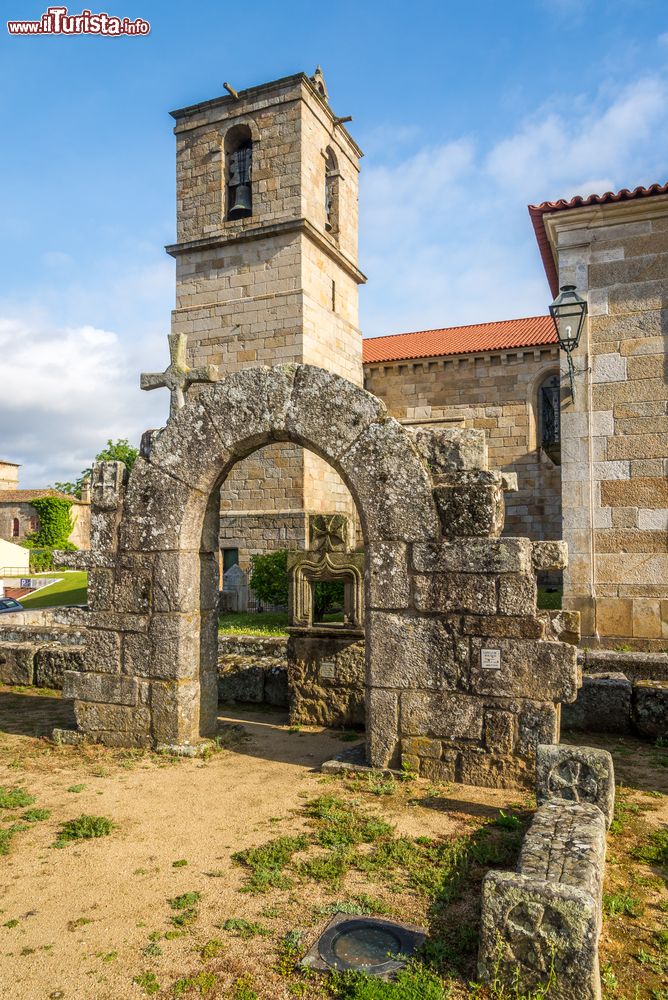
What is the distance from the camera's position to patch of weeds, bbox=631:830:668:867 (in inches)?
142

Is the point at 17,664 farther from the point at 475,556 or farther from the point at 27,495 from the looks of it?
the point at 27,495

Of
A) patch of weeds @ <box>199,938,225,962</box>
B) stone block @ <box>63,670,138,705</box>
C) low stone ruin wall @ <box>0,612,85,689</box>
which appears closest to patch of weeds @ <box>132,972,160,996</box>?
patch of weeds @ <box>199,938,225,962</box>

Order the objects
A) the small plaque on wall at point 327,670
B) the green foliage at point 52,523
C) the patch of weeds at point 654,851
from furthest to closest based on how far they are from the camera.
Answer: the green foliage at point 52,523 < the small plaque on wall at point 327,670 < the patch of weeds at point 654,851

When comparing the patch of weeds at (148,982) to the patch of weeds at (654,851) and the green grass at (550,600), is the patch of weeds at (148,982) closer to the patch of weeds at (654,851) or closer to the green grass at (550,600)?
the patch of weeds at (654,851)

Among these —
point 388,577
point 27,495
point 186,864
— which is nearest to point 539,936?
point 186,864

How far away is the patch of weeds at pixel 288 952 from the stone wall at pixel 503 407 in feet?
54.5

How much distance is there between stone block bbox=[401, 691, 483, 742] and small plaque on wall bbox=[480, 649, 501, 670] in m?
0.24

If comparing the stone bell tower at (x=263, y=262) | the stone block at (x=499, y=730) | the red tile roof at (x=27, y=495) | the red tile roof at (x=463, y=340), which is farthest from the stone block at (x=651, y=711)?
the red tile roof at (x=27, y=495)

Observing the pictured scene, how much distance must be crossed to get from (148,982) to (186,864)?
→ 97 centimetres

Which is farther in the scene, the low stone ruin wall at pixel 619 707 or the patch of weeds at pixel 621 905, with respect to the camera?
the low stone ruin wall at pixel 619 707

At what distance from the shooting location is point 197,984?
8.60 ft

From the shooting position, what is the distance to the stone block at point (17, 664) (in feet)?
27.3

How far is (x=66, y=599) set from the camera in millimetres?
21047

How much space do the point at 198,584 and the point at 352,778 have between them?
198cm
